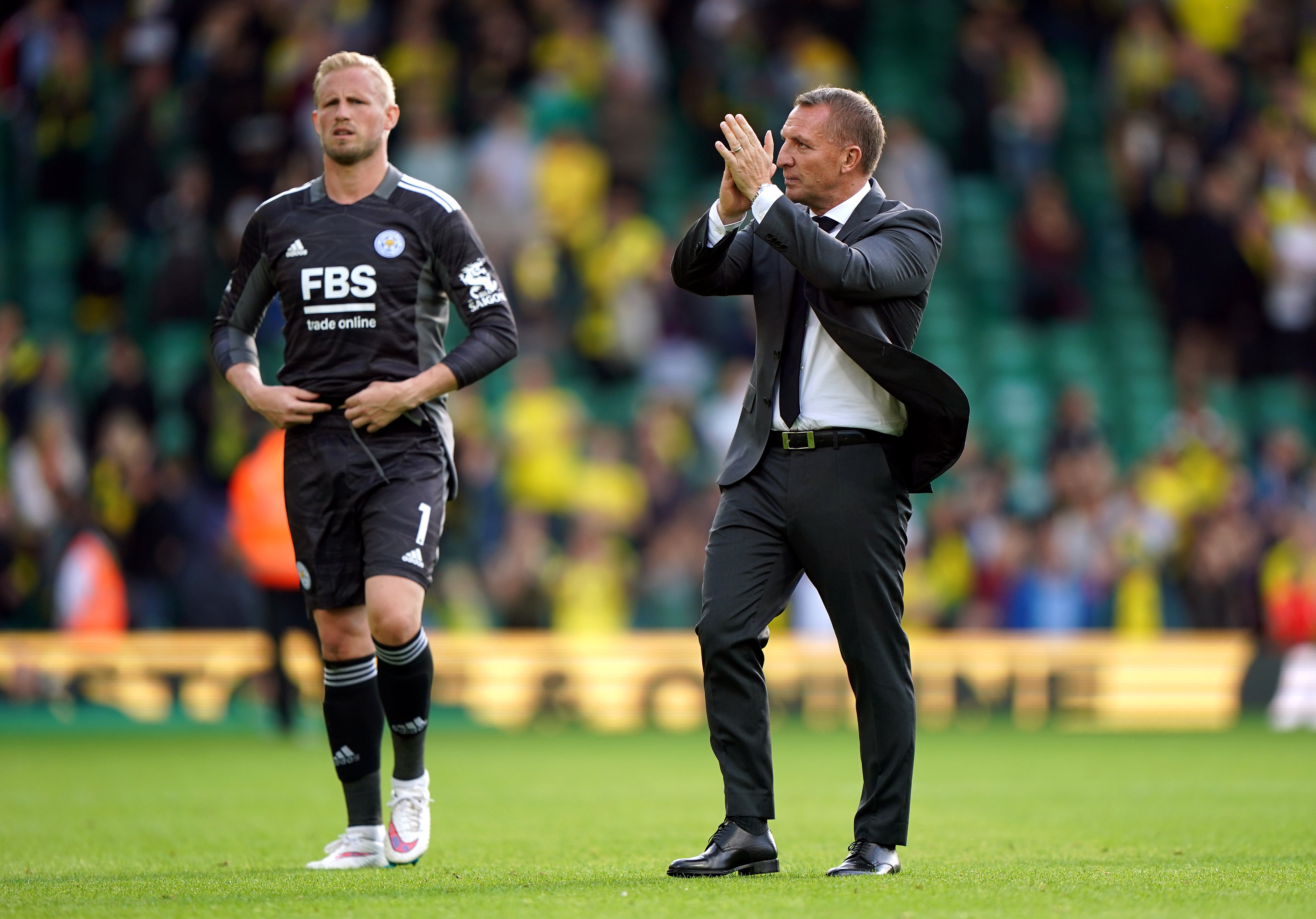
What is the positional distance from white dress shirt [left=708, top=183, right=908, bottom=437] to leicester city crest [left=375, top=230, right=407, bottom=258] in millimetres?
989

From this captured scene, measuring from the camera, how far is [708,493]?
594 inches

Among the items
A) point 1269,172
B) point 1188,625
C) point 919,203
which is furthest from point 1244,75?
point 1188,625

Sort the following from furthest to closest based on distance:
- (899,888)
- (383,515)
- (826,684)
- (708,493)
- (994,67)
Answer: (994,67) < (708,493) < (826,684) < (383,515) < (899,888)

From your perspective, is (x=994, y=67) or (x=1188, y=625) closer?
(x=1188, y=625)

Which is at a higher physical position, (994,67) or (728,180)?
(994,67)

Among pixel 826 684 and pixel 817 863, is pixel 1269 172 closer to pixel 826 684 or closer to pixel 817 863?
pixel 826 684

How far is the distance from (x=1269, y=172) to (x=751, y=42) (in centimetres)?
533

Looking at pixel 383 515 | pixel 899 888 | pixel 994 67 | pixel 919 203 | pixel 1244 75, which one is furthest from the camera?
pixel 1244 75

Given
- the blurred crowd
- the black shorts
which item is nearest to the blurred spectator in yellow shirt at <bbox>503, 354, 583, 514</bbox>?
the blurred crowd

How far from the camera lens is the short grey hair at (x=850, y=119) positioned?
5.27 meters

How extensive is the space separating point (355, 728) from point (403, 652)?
0.36 metres

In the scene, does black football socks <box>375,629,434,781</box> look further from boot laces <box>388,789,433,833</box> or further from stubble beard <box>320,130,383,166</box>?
stubble beard <box>320,130,383,166</box>

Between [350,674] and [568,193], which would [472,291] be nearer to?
[350,674]

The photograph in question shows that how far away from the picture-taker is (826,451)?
5.24m
